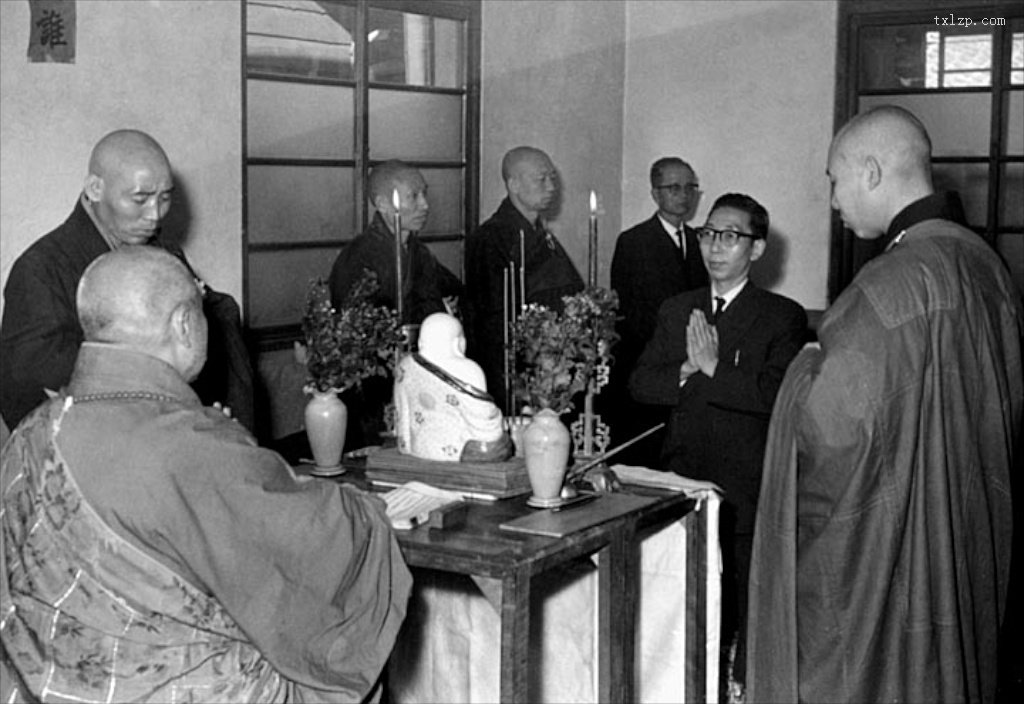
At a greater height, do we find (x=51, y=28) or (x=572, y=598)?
(x=51, y=28)

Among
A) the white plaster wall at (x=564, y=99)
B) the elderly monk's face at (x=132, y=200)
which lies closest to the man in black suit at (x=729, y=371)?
the elderly monk's face at (x=132, y=200)

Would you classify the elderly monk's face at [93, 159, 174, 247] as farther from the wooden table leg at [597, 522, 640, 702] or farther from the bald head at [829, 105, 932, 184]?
the bald head at [829, 105, 932, 184]

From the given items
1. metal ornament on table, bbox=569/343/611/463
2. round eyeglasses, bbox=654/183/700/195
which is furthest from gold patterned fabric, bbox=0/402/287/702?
round eyeglasses, bbox=654/183/700/195

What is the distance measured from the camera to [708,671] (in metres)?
3.33

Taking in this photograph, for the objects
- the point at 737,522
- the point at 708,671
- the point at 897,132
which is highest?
the point at 897,132

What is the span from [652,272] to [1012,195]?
1746 millimetres

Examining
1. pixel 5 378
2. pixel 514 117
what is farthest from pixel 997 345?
pixel 514 117

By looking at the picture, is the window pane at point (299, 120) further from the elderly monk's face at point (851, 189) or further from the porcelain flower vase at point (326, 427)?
the elderly monk's face at point (851, 189)

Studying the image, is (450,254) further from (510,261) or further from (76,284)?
(76,284)

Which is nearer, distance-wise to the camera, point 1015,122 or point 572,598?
point 572,598

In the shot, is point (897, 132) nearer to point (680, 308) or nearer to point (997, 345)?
point (997, 345)

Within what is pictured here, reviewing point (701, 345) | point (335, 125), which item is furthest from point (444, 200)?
point (701, 345)

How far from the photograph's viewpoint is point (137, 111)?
13.7ft

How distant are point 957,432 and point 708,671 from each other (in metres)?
0.87
